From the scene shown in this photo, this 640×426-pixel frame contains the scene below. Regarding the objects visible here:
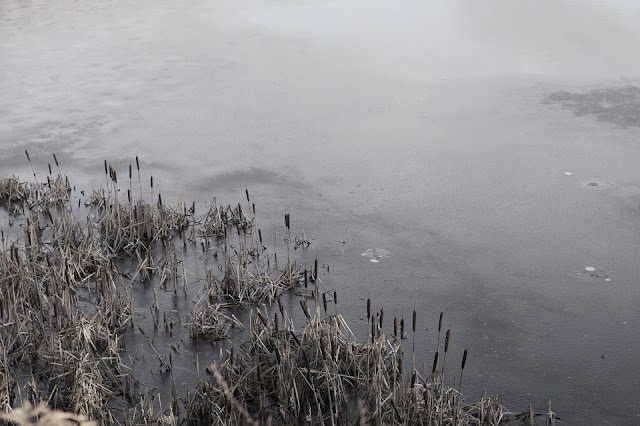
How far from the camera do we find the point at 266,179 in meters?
8.90

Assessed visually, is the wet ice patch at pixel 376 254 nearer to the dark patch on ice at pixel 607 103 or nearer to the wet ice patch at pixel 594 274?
the wet ice patch at pixel 594 274

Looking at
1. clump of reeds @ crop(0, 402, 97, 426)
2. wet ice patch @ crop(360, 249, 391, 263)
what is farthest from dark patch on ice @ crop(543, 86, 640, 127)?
clump of reeds @ crop(0, 402, 97, 426)

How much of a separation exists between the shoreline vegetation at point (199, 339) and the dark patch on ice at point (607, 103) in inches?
231

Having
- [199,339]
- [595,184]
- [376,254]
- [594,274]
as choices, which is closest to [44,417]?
[199,339]

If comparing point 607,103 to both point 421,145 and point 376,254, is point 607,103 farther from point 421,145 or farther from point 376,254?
point 376,254

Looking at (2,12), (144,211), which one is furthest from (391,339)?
(2,12)

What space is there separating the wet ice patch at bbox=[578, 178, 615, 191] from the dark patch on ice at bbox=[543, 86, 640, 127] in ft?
7.53

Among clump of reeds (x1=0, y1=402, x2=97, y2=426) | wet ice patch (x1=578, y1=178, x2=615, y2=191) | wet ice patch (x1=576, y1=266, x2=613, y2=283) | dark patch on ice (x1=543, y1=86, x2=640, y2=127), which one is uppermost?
dark patch on ice (x1=543, y1=86, x2=640, y2=127)

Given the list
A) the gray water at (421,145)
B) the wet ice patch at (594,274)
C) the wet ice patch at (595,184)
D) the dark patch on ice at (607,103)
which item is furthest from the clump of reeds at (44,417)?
the dark patch on ice at (607,103)

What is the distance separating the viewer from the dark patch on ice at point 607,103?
10.8 metres

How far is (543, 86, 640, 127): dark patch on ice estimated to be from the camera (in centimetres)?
1079

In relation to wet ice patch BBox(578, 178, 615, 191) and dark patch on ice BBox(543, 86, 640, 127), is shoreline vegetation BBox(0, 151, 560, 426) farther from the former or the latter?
dark patch on ice BBox(543, 86, 640, 127)

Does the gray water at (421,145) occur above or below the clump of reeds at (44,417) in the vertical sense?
above

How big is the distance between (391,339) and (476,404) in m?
1.05
